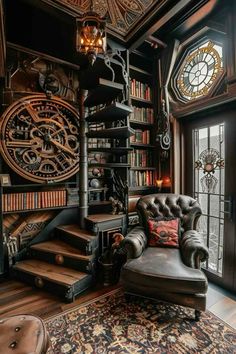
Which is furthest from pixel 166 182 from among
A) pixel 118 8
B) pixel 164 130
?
pixel 118 8

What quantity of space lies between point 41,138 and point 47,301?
2.02 m

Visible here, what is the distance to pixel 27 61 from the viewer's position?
258cm

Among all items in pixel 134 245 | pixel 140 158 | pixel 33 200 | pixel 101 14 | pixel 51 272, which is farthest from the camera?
pixel 140 158

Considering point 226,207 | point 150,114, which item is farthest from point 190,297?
point 150,114

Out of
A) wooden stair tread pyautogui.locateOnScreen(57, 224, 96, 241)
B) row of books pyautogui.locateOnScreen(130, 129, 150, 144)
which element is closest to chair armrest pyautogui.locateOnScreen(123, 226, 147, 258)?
wooden stair tread pyautogui.locateOnScreen(57, 224, 96, 241)

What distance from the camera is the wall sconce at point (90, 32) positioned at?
5.21ft

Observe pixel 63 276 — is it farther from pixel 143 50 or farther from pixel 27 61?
pixel 143 50

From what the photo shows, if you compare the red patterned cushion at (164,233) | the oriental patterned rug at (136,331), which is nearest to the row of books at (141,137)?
the red patterned cushion at (164,233)

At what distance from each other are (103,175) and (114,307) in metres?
1.78

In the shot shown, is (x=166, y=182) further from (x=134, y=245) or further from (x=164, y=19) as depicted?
(x=164, y=19)

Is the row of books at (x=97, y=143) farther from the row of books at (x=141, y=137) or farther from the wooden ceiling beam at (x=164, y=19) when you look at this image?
the wooden ceiling beam at (x=164, y=19)

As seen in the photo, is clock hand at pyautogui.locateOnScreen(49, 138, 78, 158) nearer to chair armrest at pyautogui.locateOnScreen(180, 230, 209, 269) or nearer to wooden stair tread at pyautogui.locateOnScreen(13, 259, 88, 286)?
wooden stair tread at pyautogui.locateOnScreen(13, 259, 88, 286)

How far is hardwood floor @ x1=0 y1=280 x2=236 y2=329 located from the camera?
1.79 meters

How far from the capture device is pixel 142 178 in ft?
10.2
